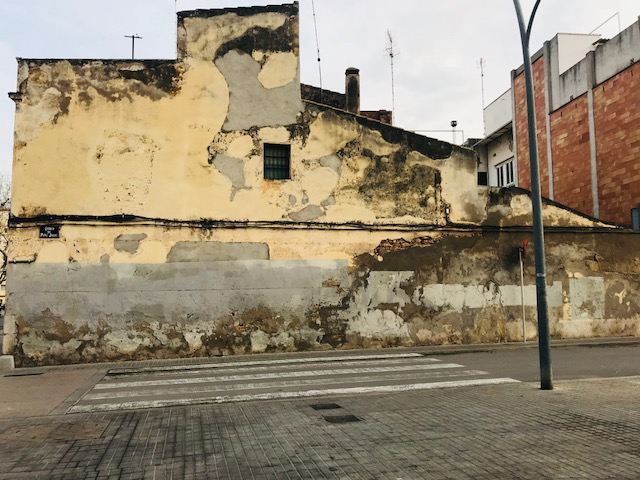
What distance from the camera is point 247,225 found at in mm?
13578

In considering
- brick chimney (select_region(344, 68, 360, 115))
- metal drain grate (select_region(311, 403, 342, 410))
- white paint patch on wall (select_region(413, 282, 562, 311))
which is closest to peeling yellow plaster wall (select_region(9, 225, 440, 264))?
white paint patch on wall (select_region(413, 282, 562, 311))

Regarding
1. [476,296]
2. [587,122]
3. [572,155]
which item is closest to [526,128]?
[572,155]

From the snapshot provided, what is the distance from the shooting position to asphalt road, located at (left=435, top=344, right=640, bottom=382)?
32.1 feet

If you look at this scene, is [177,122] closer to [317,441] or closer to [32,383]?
[32,383]

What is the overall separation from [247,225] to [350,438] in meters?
8.59

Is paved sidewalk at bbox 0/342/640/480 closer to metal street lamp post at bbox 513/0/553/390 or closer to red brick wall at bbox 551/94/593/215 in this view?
metal street lamp post at bbox 513/0/553/390

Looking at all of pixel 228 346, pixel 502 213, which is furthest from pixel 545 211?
pixel 228 346

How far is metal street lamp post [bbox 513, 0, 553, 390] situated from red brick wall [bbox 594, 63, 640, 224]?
1165cm

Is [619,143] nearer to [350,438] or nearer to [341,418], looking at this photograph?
[341,418]

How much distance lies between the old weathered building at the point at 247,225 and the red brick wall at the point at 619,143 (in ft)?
12.1

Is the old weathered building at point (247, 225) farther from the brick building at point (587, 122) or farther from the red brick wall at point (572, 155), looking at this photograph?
the red brick wall at point (572, 155)

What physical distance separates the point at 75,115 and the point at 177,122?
8.33ft

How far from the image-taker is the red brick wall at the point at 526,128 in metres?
23.8

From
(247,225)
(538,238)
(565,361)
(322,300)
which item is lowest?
(565,361)
